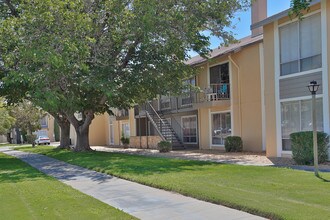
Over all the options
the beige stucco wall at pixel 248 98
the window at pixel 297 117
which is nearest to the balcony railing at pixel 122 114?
the beige stucco wall at pixel 248 98

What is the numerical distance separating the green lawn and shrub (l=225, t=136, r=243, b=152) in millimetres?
12070

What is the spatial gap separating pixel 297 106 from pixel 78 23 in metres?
9.76

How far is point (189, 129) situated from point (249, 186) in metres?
19.1

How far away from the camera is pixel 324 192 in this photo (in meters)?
8.70

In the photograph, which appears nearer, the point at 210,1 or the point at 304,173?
the point at 304,173

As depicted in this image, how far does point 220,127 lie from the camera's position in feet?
82.4

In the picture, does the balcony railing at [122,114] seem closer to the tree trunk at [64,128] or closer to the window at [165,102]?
the tree trunk at [64,128]

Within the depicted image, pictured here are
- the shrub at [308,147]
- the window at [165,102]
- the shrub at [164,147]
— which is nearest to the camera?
the shrub at [308,147]

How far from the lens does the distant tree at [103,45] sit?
16.6m

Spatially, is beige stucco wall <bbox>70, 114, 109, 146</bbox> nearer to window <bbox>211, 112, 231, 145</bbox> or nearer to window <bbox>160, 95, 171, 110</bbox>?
window <bbox>160, 95, 171, 110</bbox>

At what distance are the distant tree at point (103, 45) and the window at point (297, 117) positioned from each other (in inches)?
218

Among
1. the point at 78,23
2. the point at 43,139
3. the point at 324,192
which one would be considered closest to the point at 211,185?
the point at 324,192

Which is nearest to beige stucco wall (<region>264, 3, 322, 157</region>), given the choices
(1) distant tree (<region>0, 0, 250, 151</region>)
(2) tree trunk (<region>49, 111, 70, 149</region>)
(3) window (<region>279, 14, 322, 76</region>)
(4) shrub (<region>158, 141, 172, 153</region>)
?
(3) window (<region>279, 14, 322, 76</region>)

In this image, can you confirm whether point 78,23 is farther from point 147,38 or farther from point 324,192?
point 324,192
